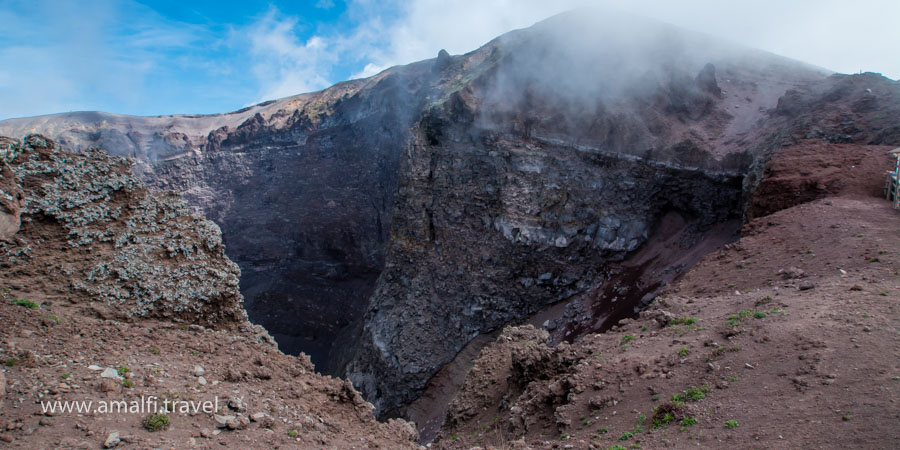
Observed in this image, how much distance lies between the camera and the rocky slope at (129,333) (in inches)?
223

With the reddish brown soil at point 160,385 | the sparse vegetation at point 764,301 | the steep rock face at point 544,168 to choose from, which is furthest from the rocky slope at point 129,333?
the steep rock face at point 544,168

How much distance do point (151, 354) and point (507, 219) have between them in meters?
18.0

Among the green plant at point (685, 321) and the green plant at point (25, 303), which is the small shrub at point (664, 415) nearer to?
the green plant at point (685, 321)

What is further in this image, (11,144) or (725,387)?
(11,144)

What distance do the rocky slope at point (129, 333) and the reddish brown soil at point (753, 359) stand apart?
3557 mm

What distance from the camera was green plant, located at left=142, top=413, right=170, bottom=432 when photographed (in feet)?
18.5

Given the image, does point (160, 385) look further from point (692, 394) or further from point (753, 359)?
point (753, 359)

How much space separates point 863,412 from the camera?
611 centimetres

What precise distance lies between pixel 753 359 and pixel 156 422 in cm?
927

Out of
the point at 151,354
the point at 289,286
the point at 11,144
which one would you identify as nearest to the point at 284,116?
the point at 289,286

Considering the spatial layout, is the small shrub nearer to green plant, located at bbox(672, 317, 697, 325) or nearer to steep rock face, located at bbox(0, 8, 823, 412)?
green plant, located at bbox(672, 317, 697, 325)

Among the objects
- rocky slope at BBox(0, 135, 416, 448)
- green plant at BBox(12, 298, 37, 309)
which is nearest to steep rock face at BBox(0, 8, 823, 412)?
rocky slope at BBox(0, 135, 416, 448)

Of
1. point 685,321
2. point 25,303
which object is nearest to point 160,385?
point 25,303

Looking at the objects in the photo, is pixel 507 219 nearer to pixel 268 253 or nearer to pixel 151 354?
pixel 151 354
